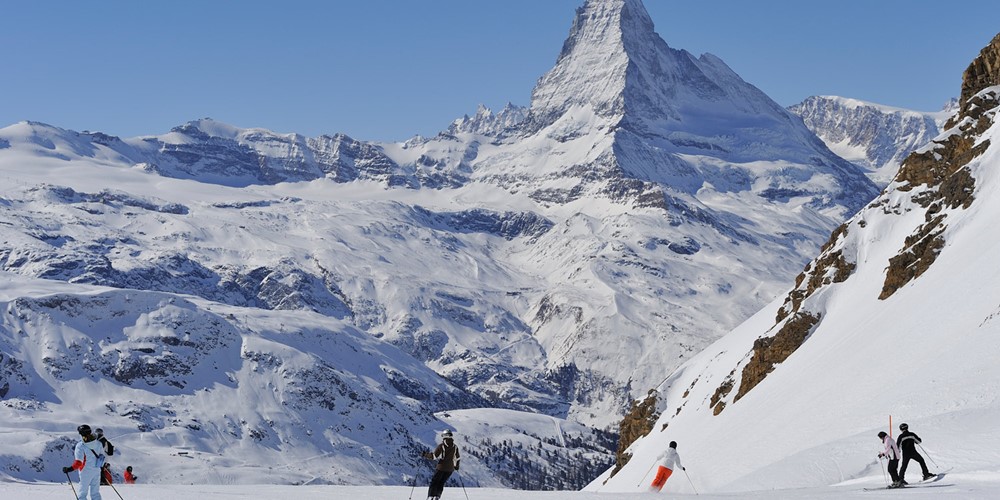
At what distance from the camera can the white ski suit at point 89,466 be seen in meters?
29.3

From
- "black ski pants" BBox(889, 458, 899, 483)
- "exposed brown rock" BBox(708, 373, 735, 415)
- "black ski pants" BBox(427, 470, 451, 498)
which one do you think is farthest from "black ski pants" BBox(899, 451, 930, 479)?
"exposed brown rock" BBox(708, 373, 735, 415)

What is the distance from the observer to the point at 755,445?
193ft

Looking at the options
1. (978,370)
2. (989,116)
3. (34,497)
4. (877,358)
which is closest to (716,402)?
(877,358)

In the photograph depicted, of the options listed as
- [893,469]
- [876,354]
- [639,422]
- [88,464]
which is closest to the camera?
[88,464]

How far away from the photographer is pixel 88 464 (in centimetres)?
2952

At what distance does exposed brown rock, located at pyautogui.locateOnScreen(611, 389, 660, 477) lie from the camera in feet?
354

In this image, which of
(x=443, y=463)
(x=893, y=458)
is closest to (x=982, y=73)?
(x=893, y=458)

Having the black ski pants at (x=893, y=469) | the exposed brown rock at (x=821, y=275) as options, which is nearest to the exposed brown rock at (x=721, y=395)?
the exposed brown rock at (x=821, y=275)

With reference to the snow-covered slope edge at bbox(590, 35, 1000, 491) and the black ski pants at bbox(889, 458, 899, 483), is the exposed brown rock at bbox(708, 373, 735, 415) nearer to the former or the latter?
the snow-covered slope edge at bbox(590, 35, 1000, 491)

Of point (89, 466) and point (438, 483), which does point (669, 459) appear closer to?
point (438, 483)

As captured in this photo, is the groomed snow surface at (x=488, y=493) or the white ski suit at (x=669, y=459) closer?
the groomed snow surface at (x=488, y=493)

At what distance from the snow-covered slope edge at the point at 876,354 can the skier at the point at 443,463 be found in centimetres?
1653

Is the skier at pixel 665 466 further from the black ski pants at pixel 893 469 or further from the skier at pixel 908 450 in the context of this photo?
the skier at pixel 908 450

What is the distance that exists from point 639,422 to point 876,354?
167ft
